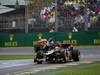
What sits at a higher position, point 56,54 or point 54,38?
point 54,38

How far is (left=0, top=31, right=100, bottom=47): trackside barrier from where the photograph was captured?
3309 centimetres

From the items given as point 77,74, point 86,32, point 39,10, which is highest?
point 39,10

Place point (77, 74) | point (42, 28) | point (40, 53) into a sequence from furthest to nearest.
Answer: point (42, 28), point (40, 53), point (77, 74)

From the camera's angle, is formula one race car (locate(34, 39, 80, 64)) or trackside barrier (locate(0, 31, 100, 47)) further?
trackside barrier (locate(0, 31, 100, 47))

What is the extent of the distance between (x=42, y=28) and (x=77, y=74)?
24249 millimetres

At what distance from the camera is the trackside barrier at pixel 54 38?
3309 centimetres

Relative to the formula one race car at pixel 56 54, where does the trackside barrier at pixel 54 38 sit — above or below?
above

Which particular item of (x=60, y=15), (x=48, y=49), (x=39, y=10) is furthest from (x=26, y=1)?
(x=48, y=49)

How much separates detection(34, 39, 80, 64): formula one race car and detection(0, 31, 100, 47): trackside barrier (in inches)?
529

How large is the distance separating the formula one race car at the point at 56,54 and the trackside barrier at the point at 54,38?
1344cm

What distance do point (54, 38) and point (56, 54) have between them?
1546cm

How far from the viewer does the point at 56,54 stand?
17938 millimetres

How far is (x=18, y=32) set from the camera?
1414 inches

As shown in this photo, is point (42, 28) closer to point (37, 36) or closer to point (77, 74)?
point (37, 36)
